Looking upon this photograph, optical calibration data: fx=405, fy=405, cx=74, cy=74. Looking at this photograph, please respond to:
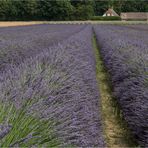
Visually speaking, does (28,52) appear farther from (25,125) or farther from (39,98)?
(25,125)

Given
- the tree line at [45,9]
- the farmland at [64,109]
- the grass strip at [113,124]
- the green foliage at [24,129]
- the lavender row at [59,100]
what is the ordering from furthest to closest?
the tree line at [45,9]
the grass strip at [113,124]
the lavender row at [59,100]
the farmland at [64,109]
the green foliage at [24,129]

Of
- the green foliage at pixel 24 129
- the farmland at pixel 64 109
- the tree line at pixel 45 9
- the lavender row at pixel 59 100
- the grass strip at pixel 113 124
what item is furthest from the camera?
the tree line at pixel 45 9

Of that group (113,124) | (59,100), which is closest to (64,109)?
(59,100)

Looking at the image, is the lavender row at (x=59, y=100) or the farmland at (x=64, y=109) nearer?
the farmland at (x=64, y=109)

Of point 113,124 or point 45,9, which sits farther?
point 45,9

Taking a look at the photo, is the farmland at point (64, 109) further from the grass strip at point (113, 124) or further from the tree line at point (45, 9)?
the tree line at point (45, 9)

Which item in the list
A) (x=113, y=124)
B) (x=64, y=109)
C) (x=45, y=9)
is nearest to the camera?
(x=64, y=109)

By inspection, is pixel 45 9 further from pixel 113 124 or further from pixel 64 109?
pixel 64 109

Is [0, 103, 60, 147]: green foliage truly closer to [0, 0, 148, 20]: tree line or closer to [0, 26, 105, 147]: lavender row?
[0, 26, 105, 147]: lavender row

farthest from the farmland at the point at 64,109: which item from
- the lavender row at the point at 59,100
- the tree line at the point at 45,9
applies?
the tree line at the point at 45,9

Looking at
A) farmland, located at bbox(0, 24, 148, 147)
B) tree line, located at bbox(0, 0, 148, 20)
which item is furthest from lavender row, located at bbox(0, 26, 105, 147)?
tree line, located at bbox(0, 0, 148, 20)

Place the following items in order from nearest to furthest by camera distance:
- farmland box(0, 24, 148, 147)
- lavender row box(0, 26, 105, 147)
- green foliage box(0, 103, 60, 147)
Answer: green foliage box(0, 103, 60, 147) → farmland box(0, 24, 148, 147) → lavender row box(0, 26, 105, 147)

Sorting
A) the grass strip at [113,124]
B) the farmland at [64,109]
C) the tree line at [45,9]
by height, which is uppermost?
the farmland at [64,109]

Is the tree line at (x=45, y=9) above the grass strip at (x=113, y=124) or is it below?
below
